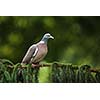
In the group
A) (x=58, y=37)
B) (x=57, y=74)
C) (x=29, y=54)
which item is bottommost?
(x=57, y=74)

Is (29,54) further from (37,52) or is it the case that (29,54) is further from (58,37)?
(58,37)

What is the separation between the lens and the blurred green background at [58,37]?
264 centimetres

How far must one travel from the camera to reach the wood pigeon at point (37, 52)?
8.66 ft

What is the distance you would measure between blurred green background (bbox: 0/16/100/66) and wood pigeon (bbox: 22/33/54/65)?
0.08ft

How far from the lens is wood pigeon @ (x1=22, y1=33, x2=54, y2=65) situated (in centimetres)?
264

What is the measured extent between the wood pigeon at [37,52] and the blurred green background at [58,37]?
26mm

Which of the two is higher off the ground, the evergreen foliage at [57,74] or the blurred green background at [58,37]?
the blurred green background at [58,37]

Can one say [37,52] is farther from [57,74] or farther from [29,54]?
[57,74]

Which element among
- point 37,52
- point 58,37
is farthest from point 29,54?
point 58,37

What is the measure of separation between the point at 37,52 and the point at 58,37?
0.18 metres

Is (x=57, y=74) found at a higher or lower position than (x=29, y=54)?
lower

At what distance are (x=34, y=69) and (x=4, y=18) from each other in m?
0.41

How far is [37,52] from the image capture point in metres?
2.68

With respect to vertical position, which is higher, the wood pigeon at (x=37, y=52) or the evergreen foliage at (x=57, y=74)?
the wood pigeon at (x=37, y=52)
